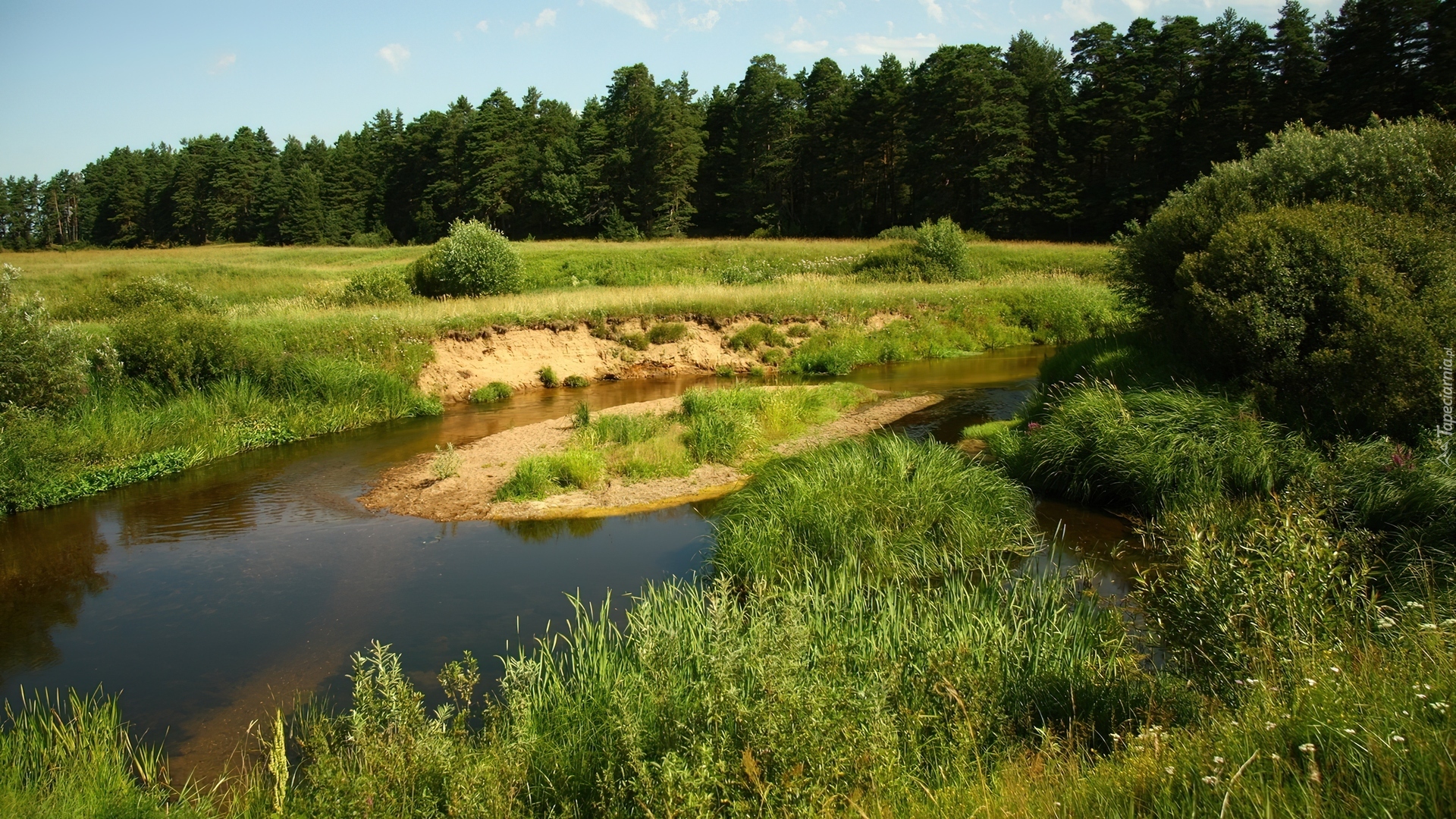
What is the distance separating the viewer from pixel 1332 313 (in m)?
10.8

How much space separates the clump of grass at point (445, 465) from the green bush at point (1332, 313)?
11427mm

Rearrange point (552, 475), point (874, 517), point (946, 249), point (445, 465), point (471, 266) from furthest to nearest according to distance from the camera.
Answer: point (946, 249) → point (471, 266) → point (445, 465) → point (552, 475) → point (874, 517)

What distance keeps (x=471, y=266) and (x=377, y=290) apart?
381 cm

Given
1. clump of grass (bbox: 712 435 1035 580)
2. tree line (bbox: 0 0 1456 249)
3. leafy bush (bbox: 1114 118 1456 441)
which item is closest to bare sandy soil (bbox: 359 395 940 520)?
clump of grass (bbox: 712 435 1035 580)

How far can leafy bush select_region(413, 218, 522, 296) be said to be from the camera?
29.7 meters

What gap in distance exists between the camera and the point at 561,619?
8.21m

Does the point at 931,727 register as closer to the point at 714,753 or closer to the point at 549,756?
the point at 714,753

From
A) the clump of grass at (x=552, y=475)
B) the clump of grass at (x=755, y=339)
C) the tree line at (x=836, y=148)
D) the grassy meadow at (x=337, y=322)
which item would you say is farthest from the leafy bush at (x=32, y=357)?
the tree line at (x=836, y=148)

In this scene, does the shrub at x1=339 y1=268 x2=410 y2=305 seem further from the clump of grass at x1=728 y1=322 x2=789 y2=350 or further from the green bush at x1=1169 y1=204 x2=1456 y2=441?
the green bush at x1=1169 y1=204 x2=1456 y2=441

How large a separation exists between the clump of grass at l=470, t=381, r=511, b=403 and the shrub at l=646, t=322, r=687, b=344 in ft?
16.6

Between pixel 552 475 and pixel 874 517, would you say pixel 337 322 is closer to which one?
pixel 552 475

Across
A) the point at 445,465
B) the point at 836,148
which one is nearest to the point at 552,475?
the point at 445,465

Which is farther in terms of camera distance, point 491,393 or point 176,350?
point 491,393

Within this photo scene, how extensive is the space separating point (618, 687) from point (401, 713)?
1.26 metres
